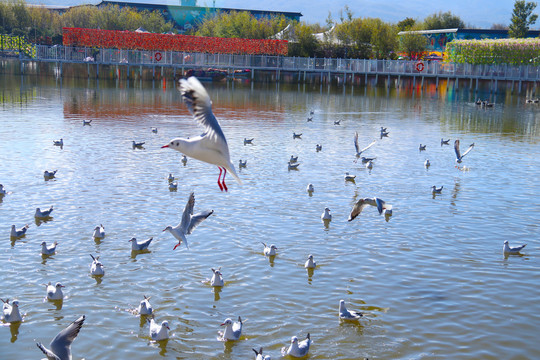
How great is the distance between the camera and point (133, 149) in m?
23.5

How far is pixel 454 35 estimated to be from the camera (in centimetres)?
9094

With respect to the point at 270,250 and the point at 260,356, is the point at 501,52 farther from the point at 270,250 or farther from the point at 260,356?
the point at 260,356

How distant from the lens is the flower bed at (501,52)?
61.4 m

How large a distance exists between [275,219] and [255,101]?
3152cm

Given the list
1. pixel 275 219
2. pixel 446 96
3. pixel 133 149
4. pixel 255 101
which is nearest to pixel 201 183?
pixel 275 219

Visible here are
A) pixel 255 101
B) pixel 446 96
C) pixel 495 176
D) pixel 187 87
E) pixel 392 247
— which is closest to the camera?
pixel 187 87

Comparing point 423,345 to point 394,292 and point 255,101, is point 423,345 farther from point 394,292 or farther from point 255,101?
point 255,101

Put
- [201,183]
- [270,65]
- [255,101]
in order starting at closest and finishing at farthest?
[201,183]
[255,101]
[270,65]

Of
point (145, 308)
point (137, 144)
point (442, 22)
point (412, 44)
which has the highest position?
point (442, 22)

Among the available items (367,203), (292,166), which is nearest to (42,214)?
(367,203)

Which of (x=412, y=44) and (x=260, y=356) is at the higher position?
(x=412, y=44)

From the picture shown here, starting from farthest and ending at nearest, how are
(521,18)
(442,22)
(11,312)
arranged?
(442,22), (521,18), (11,312)

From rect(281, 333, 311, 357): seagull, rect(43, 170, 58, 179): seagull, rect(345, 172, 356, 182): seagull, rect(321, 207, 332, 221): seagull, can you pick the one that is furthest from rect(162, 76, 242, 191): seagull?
rect(345, 172, 356, 182): seagull

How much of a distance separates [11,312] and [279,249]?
540 centimetres
